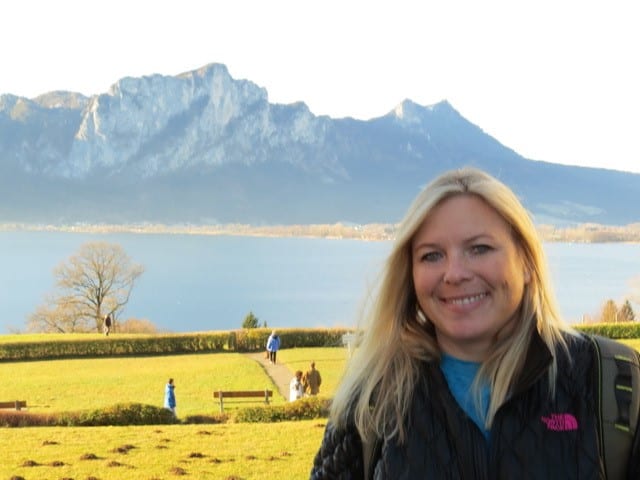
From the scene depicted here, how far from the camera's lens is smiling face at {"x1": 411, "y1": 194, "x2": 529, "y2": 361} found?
236 centimetres

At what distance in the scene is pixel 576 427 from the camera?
7.02 feet

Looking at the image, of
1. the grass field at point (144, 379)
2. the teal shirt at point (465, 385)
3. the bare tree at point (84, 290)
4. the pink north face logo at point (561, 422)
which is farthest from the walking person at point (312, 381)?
the bare tree at point (84, 290)

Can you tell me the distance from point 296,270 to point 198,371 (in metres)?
140

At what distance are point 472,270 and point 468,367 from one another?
12.5 inches

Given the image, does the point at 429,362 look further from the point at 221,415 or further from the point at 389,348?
the point at 221,415

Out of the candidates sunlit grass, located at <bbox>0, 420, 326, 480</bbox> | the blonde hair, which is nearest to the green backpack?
the blonde hair

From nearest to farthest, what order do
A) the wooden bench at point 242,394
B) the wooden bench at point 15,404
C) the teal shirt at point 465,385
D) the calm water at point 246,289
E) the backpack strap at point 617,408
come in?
the backpack strap at point 617,408 → the teal shirt at point 465,385 → the wooden bench at point 15,404 → the wooden bench at point 242,394 → the calm water at point 246,289

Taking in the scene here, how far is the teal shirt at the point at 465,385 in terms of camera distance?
229cm

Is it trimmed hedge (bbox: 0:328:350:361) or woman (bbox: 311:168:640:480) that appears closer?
woman (bbox: 311:168:640:480)

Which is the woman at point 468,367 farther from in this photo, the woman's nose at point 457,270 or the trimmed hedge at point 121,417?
the trimmed hedge at point 121,417

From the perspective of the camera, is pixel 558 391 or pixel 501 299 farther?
pixel 501 299

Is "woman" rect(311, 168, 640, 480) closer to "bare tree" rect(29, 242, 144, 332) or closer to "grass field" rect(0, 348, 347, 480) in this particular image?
"grass field" rect(0, 348, 347, 480)

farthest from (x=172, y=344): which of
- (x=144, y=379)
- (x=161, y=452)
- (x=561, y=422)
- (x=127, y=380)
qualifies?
(x=561, y=422)

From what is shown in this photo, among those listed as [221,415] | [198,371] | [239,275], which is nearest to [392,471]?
[221,415]
